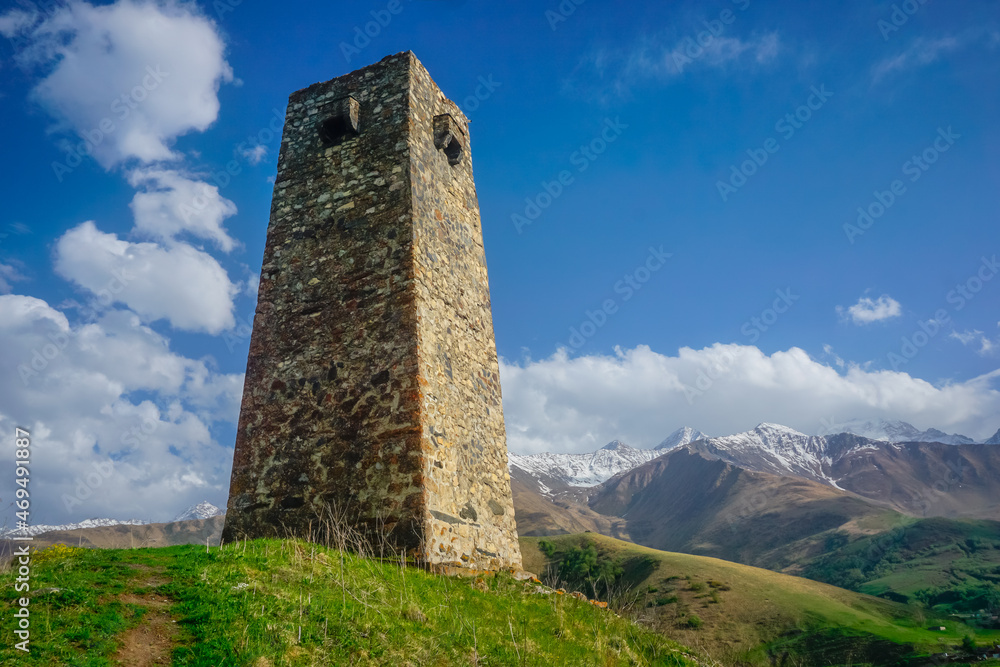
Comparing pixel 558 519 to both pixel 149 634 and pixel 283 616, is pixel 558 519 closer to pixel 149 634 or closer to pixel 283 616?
pixel 283 616

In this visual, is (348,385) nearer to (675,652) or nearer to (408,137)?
(408,137)

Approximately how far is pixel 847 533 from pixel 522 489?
97.9m

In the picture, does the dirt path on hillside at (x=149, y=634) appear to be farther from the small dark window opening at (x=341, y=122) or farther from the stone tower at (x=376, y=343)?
the small dark window opening at (x=341, y=122)

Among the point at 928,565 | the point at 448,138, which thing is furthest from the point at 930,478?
the point at 448,138

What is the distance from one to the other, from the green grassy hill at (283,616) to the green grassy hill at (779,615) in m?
21.1

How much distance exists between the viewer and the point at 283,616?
452 centimetres

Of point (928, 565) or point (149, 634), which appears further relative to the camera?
point (928, 565)

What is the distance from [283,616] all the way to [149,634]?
884mm

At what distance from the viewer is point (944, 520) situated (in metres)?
73.7

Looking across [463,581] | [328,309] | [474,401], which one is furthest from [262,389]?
[463,581]

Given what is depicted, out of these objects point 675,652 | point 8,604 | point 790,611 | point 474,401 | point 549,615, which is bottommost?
point 790,611

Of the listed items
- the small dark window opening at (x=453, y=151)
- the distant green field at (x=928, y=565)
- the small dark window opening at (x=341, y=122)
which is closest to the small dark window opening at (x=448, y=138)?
the small dark window opening at (x=453, y=151)

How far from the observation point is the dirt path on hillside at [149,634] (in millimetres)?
3711

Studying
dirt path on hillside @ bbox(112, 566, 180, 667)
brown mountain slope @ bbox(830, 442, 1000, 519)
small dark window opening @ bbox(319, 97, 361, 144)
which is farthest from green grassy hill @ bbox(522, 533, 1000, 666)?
brown mountain slope @ bbox(830, 442, 1000, 519)
